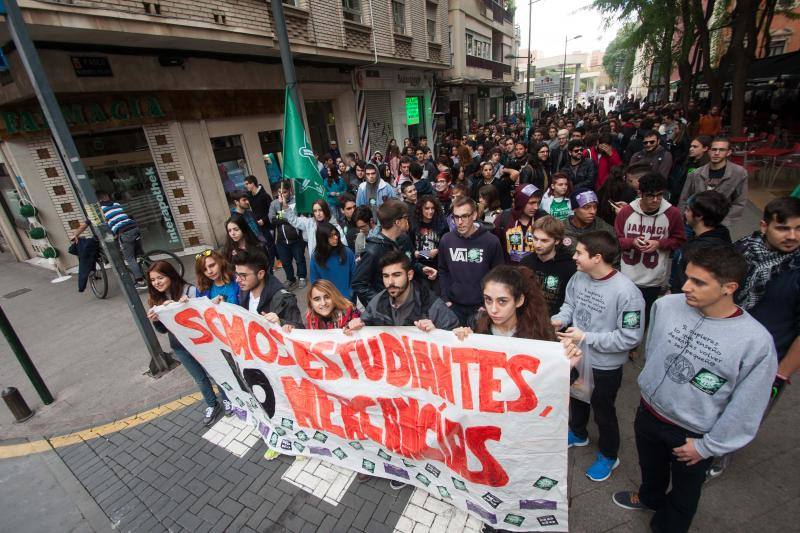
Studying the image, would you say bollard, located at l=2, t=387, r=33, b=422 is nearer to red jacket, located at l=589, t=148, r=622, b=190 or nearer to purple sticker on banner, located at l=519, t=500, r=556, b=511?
purple sticker on banner, located at l=519, t=500, r=556, b=511

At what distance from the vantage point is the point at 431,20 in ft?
59.3

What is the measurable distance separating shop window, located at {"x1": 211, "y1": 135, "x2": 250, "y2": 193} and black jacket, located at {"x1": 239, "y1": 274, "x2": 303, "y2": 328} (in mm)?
7548

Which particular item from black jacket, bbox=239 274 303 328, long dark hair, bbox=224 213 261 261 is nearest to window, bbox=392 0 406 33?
long dark hair, bbox=224 213 261 261

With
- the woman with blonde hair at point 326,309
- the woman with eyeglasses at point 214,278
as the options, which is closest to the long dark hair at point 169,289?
the woman with eyeglasses at point 214,278

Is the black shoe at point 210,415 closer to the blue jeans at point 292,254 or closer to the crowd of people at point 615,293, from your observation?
the crowd of people at point 615,293

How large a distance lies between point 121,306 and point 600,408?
25.9 feet

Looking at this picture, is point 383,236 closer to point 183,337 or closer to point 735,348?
point 183,337

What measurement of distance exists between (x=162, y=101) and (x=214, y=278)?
6791 mm

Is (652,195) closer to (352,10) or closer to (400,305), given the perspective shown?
(400,305)

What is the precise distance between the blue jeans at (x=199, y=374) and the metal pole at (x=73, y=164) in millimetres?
1222

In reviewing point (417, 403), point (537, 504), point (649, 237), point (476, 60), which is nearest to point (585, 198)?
point (649, 237)

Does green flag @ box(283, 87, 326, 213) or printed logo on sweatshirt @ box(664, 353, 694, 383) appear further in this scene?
green flag @ box(283, 87, 326, 213)

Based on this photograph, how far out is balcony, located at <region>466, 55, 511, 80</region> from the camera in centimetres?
2448

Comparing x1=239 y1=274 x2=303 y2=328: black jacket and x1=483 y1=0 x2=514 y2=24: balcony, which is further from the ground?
x1=483 y1=0 x2=514 y2=24: balcony
